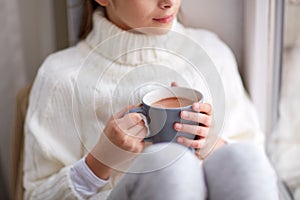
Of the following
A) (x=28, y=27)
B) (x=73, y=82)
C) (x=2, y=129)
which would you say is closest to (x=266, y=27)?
(x=73, y=82)

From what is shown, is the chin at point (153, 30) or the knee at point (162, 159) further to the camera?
the chin at point (153, 30)

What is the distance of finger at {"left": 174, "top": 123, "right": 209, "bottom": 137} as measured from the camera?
2.37ft

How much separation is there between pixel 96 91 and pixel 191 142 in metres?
0.18

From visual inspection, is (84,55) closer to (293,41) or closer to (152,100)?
(152,100)

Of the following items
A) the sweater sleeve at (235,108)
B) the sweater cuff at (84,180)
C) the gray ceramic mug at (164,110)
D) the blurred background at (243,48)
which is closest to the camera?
the gray ceramic mug at (164,110)

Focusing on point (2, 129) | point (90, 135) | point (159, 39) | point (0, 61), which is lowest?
point (2, 129)

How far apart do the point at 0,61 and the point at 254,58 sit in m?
0.59

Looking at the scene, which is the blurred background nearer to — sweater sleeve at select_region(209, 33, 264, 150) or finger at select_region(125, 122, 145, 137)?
sweater sleeve at select_region(209, 33, 264, 150)

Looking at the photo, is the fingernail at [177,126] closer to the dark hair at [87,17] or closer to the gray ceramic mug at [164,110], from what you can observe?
the gray ceramic mug at [164,110]

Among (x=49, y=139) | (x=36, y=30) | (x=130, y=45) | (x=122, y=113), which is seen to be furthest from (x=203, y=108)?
(x=36, y=30)

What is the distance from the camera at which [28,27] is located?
1.20 metres

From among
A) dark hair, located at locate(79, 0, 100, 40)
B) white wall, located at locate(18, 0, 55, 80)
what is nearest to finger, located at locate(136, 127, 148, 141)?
dark hair, located at locate(79, 0, 100, 40)

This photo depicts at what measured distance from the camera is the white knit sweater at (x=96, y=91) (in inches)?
31.5

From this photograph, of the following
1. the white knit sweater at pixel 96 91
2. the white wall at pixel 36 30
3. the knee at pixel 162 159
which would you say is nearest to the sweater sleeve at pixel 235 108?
the white knit sweater at pixel 96 91
